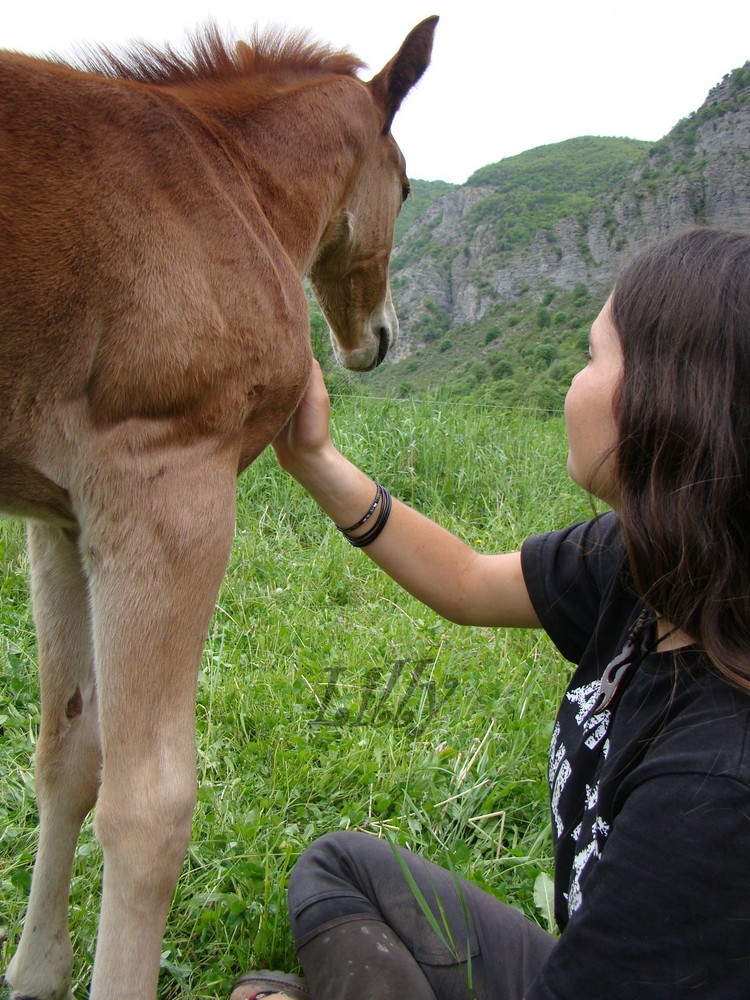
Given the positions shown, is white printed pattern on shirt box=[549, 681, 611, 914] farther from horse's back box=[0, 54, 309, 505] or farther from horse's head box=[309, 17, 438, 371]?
horse's head box=[309, 17, 438, 371]

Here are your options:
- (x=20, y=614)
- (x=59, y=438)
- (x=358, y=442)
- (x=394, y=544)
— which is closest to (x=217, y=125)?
(x=59, y=438)

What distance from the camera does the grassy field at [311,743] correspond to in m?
1.83

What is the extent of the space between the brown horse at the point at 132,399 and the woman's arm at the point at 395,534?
211mm

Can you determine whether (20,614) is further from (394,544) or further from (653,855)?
A: (653,855)

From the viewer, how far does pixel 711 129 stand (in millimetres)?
26594

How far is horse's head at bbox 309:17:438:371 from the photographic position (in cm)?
235

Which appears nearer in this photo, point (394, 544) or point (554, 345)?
point (394, 544)

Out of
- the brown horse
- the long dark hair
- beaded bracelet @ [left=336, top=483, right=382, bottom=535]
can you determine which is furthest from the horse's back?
the long dark hair

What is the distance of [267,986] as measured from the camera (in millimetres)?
1573

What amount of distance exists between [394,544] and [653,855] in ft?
3.55

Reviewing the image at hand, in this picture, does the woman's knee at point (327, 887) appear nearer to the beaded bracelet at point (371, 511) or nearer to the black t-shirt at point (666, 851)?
the black t-shirt at point (666, 851)

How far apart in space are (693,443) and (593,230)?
28157 mm

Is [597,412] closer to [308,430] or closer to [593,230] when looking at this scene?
[308,430]

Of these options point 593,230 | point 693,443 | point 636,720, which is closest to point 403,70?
point 693,443
